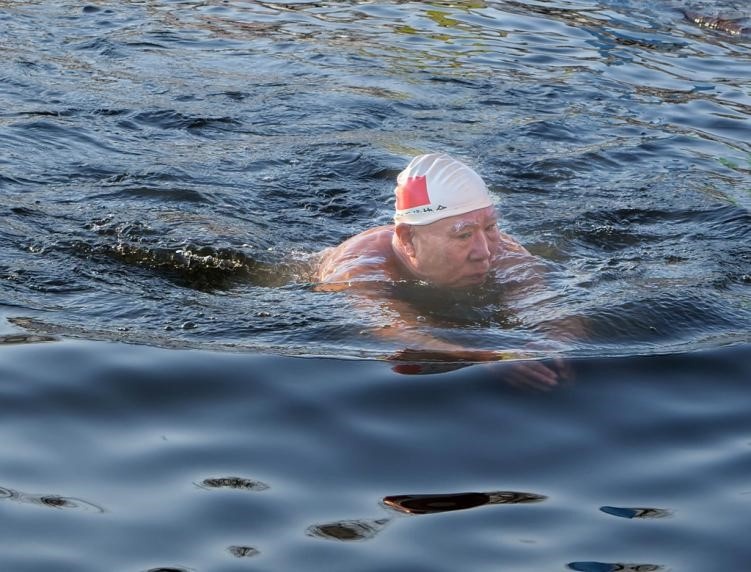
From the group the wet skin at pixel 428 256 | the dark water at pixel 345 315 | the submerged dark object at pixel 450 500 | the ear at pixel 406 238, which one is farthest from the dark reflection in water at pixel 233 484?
the ear at pixel 406 238

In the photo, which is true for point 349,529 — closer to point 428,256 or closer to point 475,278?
point 475,278

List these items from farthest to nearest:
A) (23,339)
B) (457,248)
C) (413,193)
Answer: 1. (413,193)
2. (457,248)
3. (23,339)

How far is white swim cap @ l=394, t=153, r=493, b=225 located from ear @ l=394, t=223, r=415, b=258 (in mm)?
44

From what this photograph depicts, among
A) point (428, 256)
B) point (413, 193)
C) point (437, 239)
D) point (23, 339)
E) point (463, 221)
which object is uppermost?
point (413, 193)

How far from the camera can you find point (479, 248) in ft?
24.3

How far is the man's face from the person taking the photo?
7438 millimetres

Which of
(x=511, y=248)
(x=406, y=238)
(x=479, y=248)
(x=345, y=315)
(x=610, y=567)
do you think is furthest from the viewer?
(x=511, y=248)

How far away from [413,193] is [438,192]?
7.2 inches

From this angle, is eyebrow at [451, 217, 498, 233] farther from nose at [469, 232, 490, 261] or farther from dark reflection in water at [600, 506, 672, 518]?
dark reflection in water at [600, 506, 672, 518]

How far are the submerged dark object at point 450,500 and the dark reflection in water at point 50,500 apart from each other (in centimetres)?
106

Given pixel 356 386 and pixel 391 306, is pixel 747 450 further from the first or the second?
pixel 391 306

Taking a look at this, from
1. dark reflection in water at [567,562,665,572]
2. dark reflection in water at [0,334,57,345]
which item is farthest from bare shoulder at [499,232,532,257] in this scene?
dark reflection in water at [567,562,665,572]

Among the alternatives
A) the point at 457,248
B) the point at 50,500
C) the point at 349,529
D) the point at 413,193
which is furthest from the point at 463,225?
the point at 50,500

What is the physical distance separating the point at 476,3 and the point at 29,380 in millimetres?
12604
